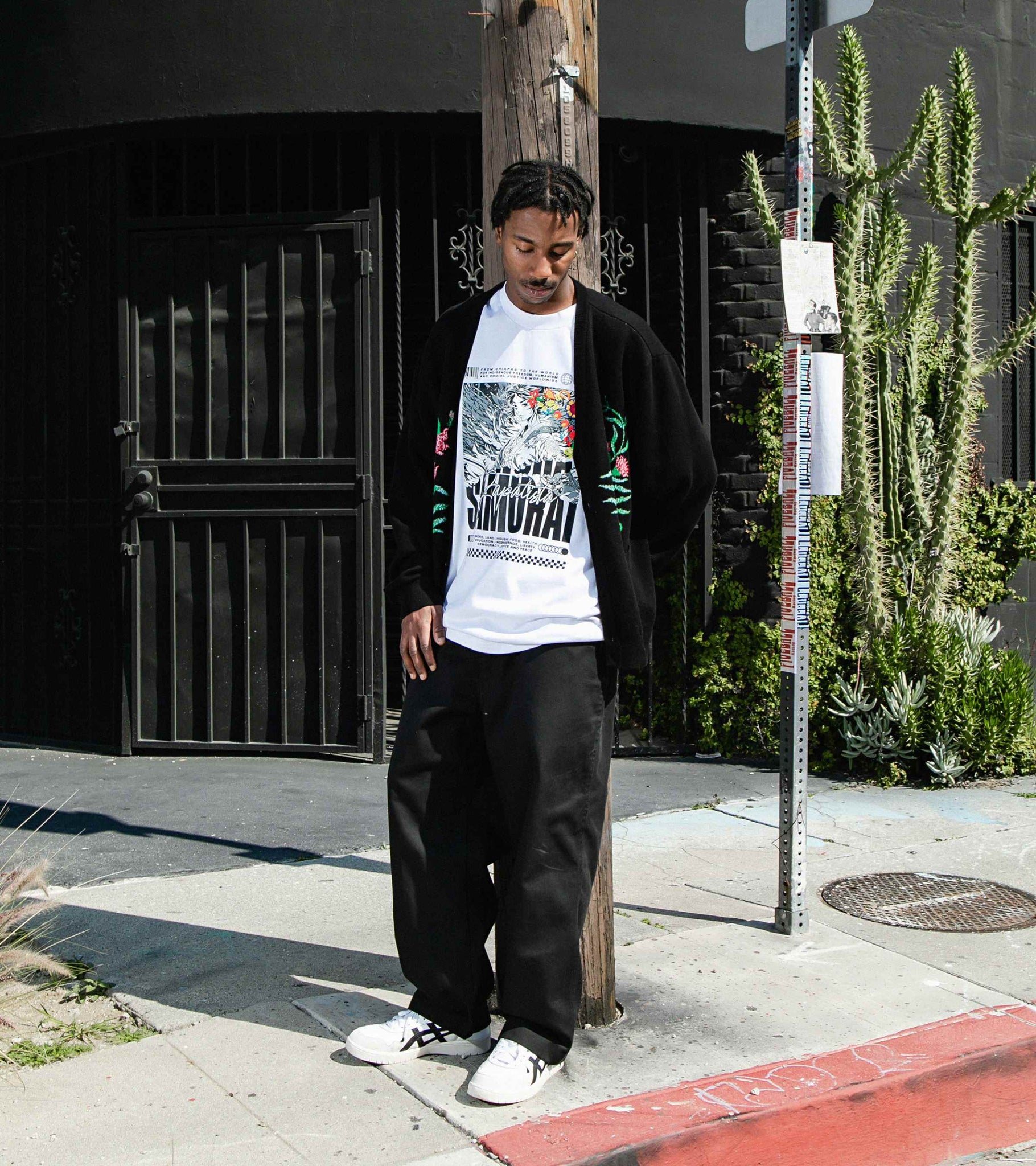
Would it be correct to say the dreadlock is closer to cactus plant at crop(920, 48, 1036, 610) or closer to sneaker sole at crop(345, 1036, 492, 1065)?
sneaker sole at crop(345, 1036, 492, 1065)

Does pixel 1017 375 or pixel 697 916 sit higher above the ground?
pixel 1017 375

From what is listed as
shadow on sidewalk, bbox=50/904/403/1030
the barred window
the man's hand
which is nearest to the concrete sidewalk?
shadow on sidewalk, bbox=50/904/403/1030

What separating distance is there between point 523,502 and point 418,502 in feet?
1.09

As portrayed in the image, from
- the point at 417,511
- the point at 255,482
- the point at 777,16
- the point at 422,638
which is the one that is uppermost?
the point at 777,16

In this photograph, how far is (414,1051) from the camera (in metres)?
3.36

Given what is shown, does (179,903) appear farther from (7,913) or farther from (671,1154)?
(671,1154)

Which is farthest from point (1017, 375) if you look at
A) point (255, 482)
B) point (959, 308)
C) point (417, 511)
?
point (417, 511)

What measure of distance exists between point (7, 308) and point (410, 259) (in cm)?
315

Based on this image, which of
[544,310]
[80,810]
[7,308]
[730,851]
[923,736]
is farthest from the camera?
[7,308]

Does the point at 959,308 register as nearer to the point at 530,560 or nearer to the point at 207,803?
the point at 207,803

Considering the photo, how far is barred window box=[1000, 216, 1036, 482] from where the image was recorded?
28.3ft

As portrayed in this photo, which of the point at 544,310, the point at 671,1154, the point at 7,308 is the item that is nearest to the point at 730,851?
the point at 671,1154

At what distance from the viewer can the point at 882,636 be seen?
6.99 metres

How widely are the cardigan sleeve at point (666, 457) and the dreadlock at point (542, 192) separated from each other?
0.40 m
